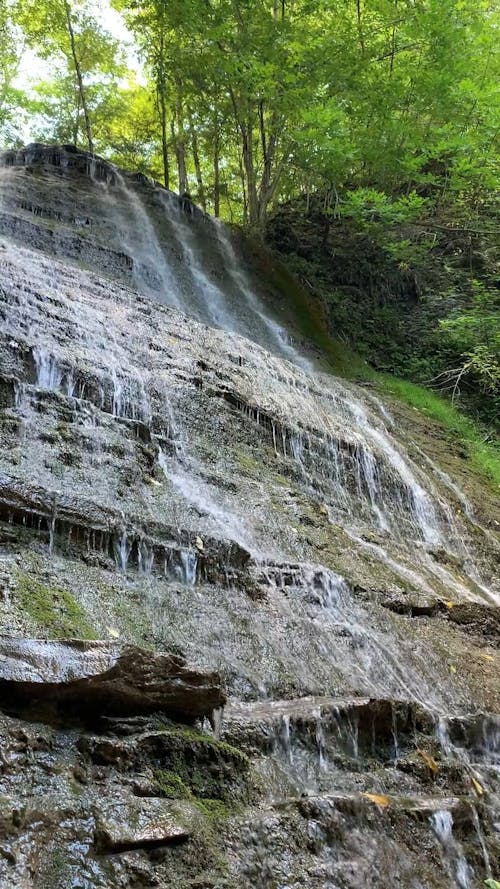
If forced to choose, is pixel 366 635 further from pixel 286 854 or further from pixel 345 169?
pixel 345 169

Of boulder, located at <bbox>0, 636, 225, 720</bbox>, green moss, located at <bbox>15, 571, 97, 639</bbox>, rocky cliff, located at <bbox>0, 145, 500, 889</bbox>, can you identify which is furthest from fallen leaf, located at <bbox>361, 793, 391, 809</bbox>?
green moss, located at <bbox>15, 571, 97, 639</bbox>

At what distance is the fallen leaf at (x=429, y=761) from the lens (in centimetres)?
344

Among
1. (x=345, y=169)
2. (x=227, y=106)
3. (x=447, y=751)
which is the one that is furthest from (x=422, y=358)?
(x=447, y=751)

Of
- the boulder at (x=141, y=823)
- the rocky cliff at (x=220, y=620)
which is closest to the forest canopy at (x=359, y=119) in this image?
the rocky cliff at (x=220, y=620)

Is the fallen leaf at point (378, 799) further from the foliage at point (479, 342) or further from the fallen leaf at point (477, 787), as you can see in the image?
the foliage at point (479, 342)

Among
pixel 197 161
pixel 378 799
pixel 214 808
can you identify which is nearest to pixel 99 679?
pixel 214 808

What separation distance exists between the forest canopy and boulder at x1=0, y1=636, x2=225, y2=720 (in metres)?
10.6

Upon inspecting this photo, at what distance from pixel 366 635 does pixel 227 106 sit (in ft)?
46.6

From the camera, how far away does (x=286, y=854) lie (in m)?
2.53

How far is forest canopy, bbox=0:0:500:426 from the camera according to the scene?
12.7m

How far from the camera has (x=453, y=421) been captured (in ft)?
40.7

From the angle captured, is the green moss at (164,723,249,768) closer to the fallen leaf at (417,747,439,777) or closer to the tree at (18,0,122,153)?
the fallen leaf at (417,747,439,777)

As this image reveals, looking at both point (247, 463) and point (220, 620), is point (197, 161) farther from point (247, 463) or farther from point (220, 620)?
point (220, 620)

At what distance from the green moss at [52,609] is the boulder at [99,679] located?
544 mm
